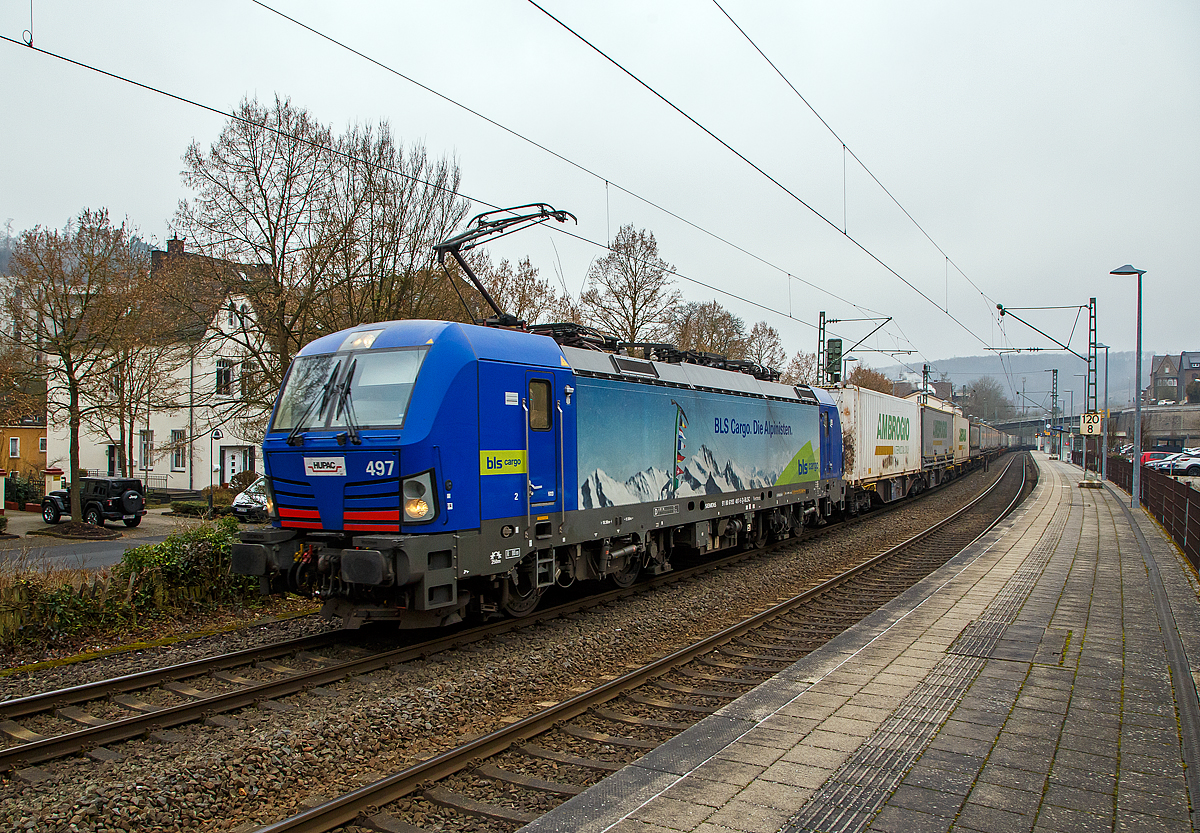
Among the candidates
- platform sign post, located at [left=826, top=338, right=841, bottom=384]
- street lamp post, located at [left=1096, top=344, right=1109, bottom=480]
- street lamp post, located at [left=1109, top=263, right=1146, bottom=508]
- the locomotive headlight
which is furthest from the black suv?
street lamp post, located at [left=1096, top=344, right=1109, bottom=480]

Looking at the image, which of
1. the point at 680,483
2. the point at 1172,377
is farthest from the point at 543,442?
the point at 1172,377

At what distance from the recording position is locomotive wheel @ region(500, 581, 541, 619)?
27.6 ft

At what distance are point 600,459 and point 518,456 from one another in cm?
169

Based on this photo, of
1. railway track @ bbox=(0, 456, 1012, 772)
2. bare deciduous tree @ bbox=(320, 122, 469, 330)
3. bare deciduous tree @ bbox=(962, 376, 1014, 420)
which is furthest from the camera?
bare deciduous tree @ bbox=(962, 376, 1014, 420)

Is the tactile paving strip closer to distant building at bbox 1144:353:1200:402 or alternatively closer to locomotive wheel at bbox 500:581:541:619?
locomotive wheel at bbox 500:581:541:619

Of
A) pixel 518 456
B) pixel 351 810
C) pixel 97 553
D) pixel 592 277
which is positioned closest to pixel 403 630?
pixel 518 456

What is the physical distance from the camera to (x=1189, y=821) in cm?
414

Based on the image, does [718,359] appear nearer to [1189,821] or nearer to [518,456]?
[518,456]

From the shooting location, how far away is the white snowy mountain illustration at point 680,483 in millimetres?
9422

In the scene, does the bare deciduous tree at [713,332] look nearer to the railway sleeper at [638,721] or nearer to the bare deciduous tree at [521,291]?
the bare deciduous tree at [521,291]

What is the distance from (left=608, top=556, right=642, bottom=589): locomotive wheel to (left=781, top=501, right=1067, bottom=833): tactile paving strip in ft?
14.8

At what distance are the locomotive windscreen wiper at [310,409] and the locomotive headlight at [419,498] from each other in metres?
1.39

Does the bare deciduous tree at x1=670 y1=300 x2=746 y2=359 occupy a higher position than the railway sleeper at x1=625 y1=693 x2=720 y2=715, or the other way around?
the bare deciduous tree at x1=670 y1=300 x2=746 y2=359

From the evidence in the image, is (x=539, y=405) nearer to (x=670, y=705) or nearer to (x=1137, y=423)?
(x=670, y=705)
